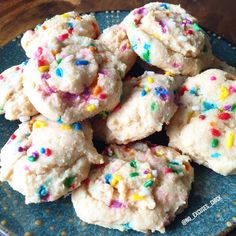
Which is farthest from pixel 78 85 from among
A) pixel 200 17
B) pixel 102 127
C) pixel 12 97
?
pixel 200 17

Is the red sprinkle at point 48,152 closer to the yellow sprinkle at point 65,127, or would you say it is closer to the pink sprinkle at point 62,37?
the yellow sprinkle at point 65,127

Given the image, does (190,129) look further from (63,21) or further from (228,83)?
(63,21)

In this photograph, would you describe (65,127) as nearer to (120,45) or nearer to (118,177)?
(118,177)

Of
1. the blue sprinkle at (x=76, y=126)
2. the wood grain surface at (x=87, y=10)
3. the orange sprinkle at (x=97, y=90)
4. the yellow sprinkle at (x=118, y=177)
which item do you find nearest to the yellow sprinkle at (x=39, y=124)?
the blue sprinkle at (x=76, y=126)

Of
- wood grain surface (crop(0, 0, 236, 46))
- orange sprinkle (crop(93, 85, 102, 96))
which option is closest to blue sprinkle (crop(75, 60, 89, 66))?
orange sprinkle (crop(93, 85, 102, 96))

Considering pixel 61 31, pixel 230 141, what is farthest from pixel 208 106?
pixel 61 31

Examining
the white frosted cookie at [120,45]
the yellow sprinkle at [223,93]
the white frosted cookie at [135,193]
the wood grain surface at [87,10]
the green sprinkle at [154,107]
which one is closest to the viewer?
the white frosted cookie at [135,193]
